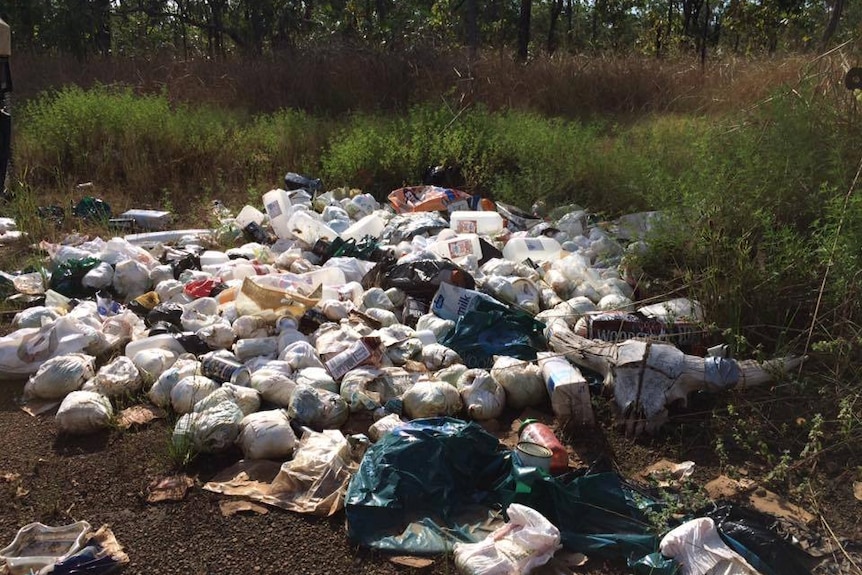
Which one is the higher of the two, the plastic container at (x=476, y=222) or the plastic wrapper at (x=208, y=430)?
the plastic container at (x=476, y=222)

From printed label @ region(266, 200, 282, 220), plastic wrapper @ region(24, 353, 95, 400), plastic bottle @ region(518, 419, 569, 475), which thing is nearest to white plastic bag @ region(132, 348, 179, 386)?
plastic wrapper @ region(24, 353, 95, 400)

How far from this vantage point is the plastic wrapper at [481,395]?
2.90 meters

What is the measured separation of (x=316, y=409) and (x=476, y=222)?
7.93 ft

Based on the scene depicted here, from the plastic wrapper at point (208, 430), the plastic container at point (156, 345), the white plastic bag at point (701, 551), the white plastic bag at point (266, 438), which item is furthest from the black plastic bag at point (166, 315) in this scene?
the white plastic bag at point (701, 551)

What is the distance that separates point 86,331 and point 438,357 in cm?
172

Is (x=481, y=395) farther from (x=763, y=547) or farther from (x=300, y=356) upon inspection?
(x=763, y=547)

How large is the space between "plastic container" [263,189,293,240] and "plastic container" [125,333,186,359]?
175 centimetres

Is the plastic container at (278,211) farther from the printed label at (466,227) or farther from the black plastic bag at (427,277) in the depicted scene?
the black plastic bag at (427,277)

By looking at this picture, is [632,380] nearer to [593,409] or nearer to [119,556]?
[593,409]

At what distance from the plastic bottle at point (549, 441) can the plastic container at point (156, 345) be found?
1.75 meters

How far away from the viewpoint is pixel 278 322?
3453mm

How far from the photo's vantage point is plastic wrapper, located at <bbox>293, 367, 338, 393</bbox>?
9.88 ft

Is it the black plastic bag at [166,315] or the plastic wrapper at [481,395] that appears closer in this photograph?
the plastic wrapper at [481,395]

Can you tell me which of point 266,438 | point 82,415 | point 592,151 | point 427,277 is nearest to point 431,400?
point 266,438
